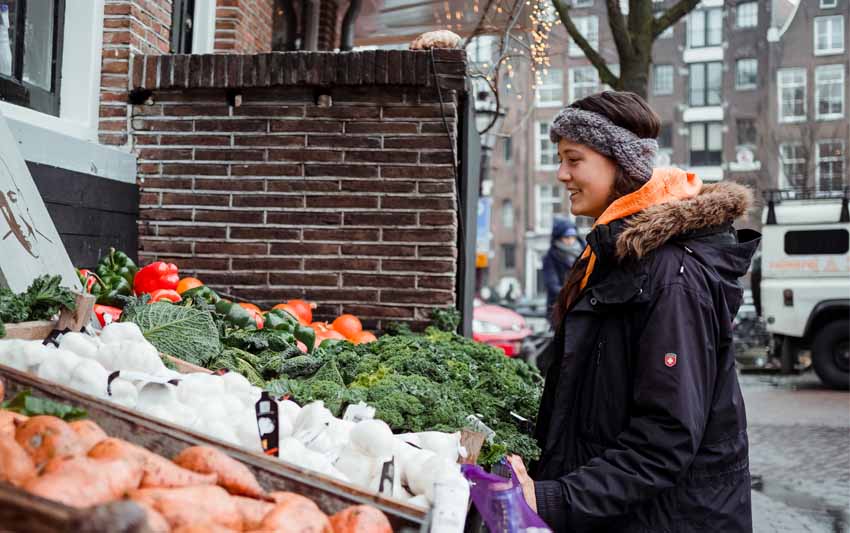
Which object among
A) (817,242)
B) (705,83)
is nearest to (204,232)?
(817,242)

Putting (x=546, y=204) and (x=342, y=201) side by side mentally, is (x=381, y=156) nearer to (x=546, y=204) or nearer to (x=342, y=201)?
(x=342, y=201)

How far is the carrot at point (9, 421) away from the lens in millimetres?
1450

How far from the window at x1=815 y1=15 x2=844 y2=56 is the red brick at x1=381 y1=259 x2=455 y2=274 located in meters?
34.4

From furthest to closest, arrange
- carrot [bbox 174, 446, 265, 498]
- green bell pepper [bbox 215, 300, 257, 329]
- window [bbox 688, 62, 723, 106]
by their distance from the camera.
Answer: window [bbox 688, 62, 723, 106] < green bell pepper [bbox 215, 300, 257, 329] < carrot [bbox 174, 446, 265, 498]

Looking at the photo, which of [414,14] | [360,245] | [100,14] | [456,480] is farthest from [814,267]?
[456,480]

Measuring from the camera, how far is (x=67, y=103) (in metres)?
5.01

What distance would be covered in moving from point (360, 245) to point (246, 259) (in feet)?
2.55

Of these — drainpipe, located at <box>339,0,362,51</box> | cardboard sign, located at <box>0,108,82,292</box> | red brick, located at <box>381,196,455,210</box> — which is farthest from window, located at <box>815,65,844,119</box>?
cardboard sign, located at <box>0,108,82,292</box>

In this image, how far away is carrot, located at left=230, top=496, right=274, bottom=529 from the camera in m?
1.37

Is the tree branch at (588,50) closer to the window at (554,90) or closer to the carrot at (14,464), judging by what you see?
the carrot at (14,464)

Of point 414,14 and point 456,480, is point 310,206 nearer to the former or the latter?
point 456,480

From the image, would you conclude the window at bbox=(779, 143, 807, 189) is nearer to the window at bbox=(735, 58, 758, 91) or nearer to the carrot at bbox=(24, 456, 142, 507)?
the window at bbox=(735, 58, 758, 91)

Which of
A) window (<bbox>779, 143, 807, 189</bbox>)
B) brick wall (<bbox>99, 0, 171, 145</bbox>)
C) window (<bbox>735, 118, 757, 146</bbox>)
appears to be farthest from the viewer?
window (<bbox>735, 118, 757, 146</bbox>)

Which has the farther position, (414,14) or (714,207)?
(414,14)
